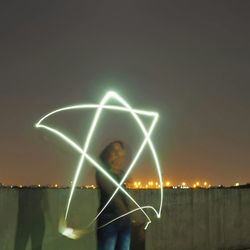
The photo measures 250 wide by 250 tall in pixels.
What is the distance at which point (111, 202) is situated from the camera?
8148 mm

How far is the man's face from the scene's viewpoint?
8164 mm

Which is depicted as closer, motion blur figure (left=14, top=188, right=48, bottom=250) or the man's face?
the man's face

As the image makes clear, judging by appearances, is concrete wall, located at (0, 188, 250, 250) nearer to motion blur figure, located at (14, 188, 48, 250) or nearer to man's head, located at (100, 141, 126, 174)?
motion blur figure, located at (14, 188, 48, 250)

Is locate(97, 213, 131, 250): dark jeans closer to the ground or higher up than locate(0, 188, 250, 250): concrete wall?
closer to the ground

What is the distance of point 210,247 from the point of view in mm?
14516

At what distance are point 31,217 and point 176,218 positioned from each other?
183 inches

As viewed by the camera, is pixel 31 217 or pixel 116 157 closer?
pixel 116 157

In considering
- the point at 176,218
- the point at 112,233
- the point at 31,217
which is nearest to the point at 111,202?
the point at 112,233

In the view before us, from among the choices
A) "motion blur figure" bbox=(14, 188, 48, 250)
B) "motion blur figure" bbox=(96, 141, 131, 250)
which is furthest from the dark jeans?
"motion blur figure" bbox=(14, 188, 48, 250)

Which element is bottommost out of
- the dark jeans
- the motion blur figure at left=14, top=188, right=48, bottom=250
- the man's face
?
the dark jeans

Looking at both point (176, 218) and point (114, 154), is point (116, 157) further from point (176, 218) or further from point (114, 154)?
point (176, 218)

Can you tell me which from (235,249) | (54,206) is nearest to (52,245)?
(54,206)

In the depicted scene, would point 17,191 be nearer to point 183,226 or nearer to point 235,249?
point 183,226

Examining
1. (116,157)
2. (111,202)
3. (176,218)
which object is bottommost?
(111,202)
